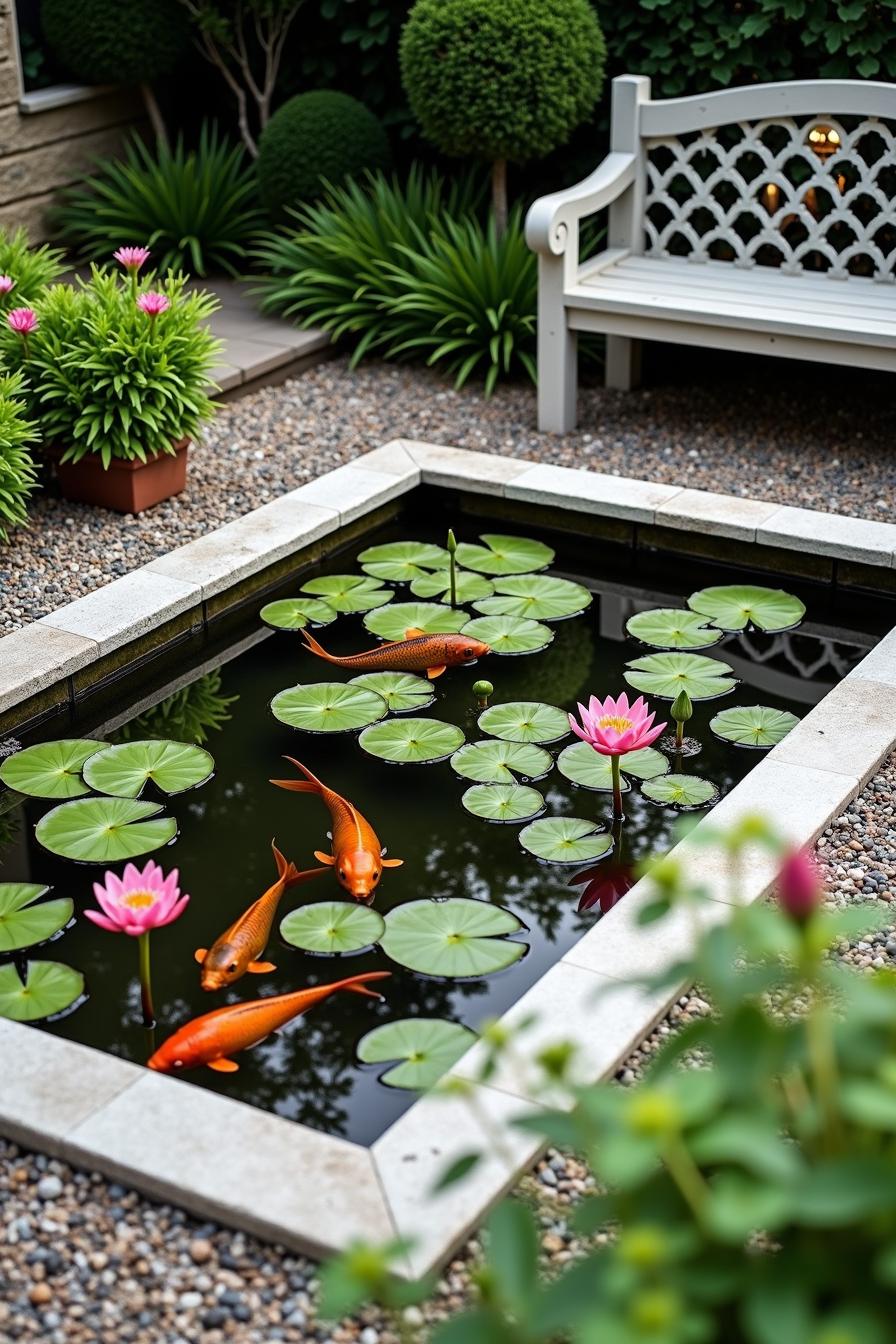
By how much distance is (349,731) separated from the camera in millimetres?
3701

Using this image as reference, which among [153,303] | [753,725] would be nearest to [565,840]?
[753,725]

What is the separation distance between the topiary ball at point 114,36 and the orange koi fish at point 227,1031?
4692 mm

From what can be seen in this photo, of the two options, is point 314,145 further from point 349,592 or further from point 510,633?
point 510,633

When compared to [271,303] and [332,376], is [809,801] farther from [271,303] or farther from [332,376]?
[271,303]

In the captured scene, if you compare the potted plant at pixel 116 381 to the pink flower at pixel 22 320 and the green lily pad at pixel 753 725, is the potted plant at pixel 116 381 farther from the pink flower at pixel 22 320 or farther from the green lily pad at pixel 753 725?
the green lily pad at pixel 753 725

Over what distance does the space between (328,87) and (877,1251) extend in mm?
5885

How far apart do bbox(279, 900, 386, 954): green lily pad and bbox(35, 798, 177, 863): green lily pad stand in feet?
1.29

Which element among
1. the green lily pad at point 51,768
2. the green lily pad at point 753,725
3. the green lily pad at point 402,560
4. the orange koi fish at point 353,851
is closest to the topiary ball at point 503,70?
the green lily pad at point 402,560

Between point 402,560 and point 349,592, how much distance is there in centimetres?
24

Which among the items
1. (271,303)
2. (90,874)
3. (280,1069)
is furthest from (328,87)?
(280,1069)

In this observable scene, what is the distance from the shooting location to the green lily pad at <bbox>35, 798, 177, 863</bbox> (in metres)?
3.23

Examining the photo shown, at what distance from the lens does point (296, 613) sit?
423 centimetres

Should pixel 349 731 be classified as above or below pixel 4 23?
below


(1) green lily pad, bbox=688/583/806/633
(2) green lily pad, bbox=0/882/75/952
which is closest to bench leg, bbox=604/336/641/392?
(1) green lily pad, bbox=688/583/806/633
